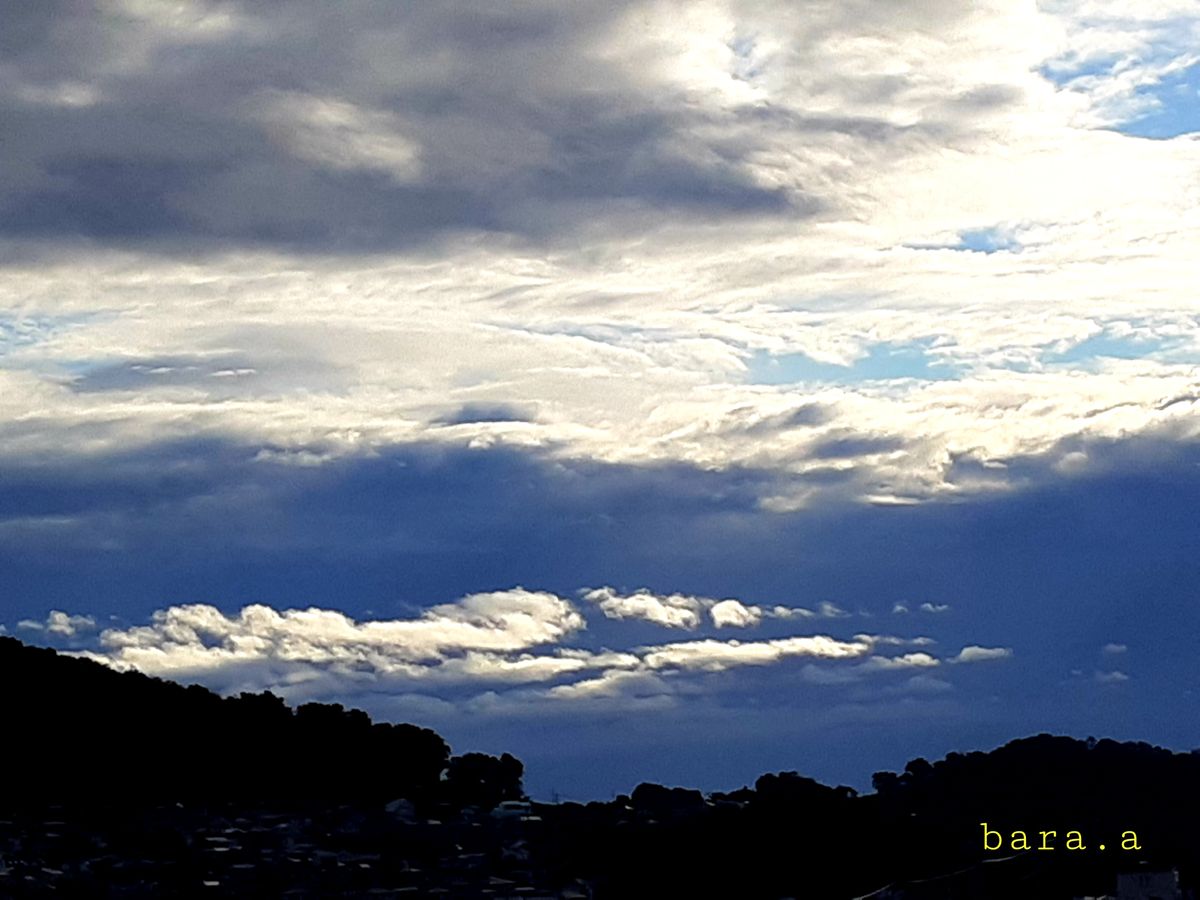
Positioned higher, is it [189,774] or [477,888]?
[189,774]

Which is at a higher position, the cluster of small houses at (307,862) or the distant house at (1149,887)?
the cluster of small houses at (307,862)

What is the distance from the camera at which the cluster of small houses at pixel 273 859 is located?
59.5 metres

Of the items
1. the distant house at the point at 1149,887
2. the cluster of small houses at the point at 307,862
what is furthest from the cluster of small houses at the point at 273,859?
the distant house at the point at 1149,887

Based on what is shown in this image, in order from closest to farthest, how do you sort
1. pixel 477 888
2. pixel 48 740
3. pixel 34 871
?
1. pixel 34 871
2. pixel 477 888
3. pixel 48 740

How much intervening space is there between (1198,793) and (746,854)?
249 feet

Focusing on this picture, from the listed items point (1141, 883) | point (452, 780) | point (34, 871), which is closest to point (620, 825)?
point (1141, 883)

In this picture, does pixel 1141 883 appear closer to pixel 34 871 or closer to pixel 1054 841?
pixel 1054 841

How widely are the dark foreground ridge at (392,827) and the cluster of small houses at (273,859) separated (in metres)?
0.12

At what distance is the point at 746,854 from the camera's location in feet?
252

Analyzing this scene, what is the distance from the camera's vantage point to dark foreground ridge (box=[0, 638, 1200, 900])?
63.2m

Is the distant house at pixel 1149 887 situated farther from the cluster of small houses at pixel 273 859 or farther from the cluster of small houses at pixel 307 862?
the cluster of small houses at pixel 273 859

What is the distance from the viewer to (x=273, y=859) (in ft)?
210

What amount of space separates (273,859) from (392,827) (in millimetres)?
8629

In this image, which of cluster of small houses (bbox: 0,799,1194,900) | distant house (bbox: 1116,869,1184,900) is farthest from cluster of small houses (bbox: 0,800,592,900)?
distant house (bbox: 1116,869,1184,900)
